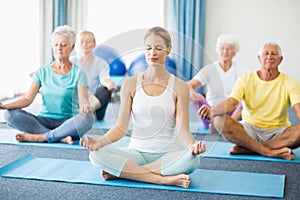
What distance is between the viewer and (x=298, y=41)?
748 centimetres

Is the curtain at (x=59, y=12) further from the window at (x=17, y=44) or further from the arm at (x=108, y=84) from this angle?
the arm at (x=108, y=84)

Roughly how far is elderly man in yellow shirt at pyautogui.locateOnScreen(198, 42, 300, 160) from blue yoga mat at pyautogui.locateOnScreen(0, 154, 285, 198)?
1.72 ft

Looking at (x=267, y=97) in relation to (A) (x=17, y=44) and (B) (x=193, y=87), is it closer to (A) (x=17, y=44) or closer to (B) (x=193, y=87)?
(B) (x=193, y=87)

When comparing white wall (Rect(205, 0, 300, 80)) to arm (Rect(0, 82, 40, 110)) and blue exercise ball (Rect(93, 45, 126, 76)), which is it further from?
blue exercise ball (Rect(93, 45, 126, 76))

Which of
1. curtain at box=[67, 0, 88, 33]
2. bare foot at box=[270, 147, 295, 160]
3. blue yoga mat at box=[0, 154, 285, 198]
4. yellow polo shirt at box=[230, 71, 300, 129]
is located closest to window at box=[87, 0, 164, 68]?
curtain at box=[67, 0, 88, 33]

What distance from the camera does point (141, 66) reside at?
2744mm

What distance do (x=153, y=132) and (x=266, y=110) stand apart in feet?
4.46

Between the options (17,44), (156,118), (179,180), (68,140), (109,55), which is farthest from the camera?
(17,44)

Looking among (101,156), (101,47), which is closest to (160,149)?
(101,156)

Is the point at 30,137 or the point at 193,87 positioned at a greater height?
the point at 193,87

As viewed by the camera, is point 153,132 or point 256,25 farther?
point 256,25

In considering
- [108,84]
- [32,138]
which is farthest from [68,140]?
[108,84]

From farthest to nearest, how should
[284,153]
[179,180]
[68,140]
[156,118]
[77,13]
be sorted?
1. [77,13]
2. [68,140]
3. [284,153]
4. [179,180]
5. [156,118]

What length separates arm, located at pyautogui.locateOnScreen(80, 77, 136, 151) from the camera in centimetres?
282
